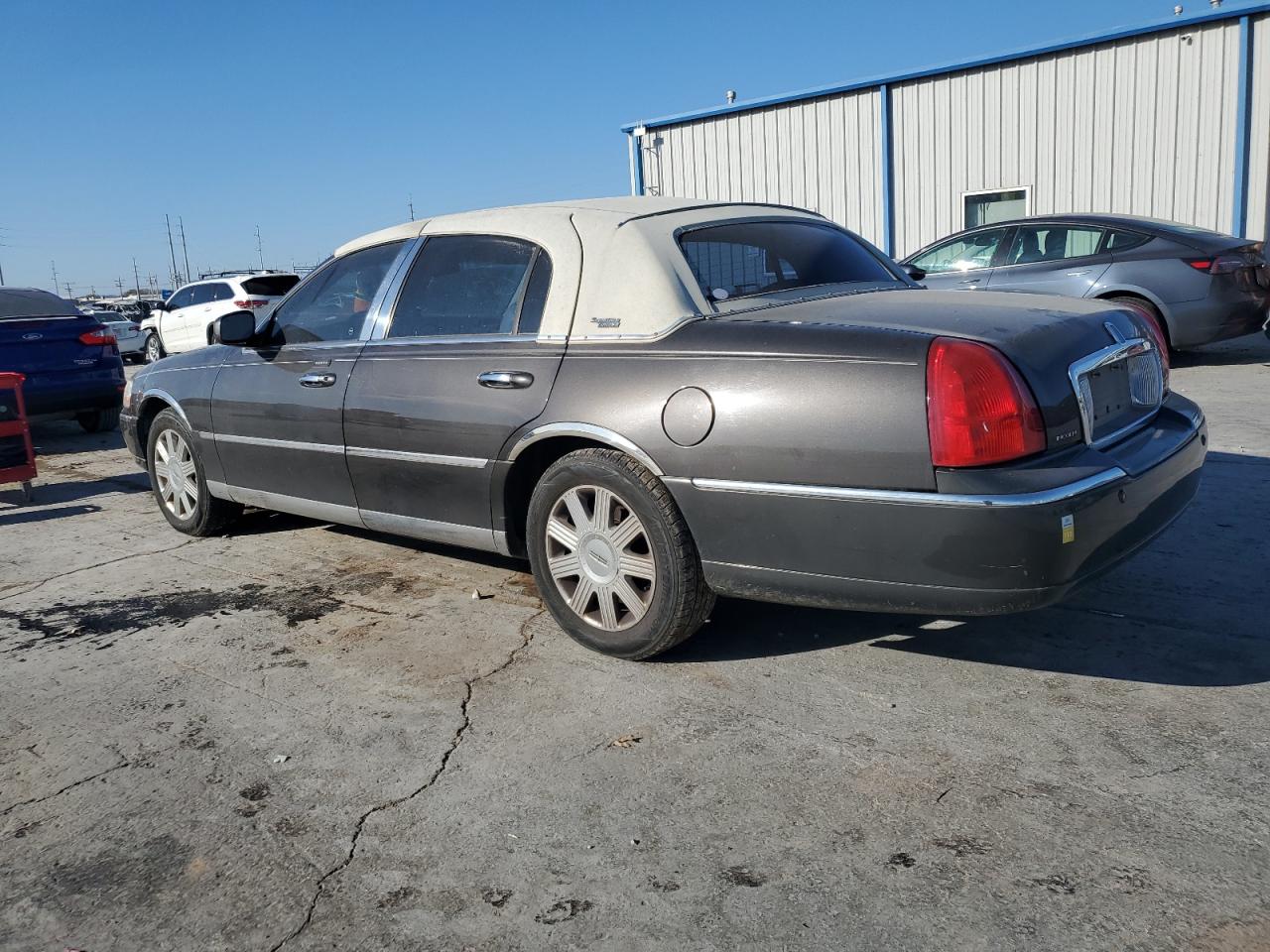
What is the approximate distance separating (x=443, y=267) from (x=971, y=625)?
253 cm

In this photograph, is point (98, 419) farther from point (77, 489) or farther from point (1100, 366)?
point (1100, 366)

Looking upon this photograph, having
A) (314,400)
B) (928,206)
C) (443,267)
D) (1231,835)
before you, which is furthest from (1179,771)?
(928,206)

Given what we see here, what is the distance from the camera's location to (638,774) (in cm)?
296

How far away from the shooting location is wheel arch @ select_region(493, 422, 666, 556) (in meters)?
3.57

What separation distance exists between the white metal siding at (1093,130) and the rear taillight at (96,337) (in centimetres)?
1125

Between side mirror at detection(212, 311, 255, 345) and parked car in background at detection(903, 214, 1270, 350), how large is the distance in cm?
582

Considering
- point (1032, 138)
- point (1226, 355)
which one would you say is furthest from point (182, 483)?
point (1032, 138)

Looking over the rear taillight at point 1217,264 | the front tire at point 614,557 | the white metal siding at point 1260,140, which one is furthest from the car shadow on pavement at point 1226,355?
the front tire at point 614,557

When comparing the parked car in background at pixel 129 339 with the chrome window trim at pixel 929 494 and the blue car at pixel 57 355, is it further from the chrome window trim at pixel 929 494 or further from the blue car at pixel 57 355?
the chrome window trim at pixel 929 494

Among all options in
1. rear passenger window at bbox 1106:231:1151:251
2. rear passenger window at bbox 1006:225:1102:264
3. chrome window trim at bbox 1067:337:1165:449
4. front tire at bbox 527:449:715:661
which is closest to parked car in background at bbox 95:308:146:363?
rear passenger window at bbox 1006:225:1102:264

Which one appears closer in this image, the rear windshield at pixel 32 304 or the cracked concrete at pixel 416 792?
the cracked concrete at pixel 416 792

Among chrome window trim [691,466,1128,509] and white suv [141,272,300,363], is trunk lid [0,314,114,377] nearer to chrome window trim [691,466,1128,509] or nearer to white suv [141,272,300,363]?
white suv [141,272,300,363]

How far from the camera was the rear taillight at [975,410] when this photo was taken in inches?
115

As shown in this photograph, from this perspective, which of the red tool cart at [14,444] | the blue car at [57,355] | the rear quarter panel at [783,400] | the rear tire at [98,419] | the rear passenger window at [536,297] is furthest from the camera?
the rear tire at [98,419]
